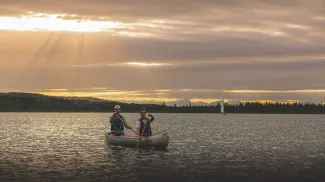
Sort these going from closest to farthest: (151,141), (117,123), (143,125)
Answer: (143,125), (151,141), (117,123)

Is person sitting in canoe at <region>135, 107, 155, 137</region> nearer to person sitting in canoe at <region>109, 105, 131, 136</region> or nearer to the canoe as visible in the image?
the canoe

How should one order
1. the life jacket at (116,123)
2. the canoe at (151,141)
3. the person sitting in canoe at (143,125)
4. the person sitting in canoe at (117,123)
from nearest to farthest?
1. the person sitting in canoe at (143,125)
2. the canoe at (151,141)
3. the person sitting in canoe at (117,123)
4. the life jacket at (116,123)

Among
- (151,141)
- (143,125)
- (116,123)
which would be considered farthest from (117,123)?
(151,141)

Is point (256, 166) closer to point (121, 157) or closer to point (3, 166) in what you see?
point (121, 157)

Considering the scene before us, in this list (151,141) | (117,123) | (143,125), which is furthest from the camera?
(117,123)

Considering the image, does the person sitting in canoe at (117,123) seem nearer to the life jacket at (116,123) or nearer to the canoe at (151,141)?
the life jacket at (116,123)

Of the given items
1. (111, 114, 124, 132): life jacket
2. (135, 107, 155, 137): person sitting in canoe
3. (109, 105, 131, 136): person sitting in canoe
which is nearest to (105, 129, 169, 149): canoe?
(135, 107, 155, 137): person sitting in canoe

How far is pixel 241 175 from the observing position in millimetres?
32562

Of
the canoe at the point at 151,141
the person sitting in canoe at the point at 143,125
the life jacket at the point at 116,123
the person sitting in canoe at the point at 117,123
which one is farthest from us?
the life jacket at the point at 116,123

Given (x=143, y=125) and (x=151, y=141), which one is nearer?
(x=143, y=125)

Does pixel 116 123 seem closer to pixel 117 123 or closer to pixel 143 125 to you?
pixel 117 123

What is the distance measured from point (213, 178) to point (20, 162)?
55.7 ft

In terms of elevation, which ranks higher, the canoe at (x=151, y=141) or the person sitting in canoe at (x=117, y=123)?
the person sitting in canoe at (x=117, y=123)

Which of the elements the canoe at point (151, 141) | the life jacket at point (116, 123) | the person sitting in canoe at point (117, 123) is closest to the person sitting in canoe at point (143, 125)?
the canoe at point (151, 141)
